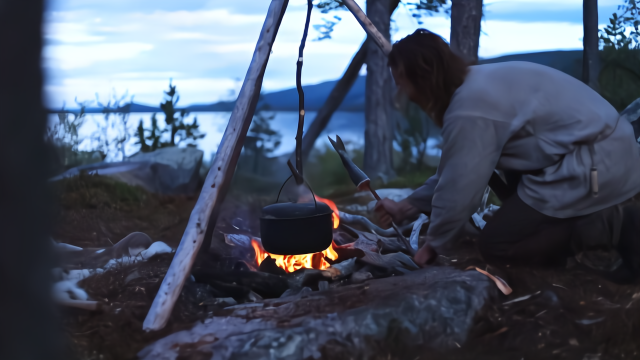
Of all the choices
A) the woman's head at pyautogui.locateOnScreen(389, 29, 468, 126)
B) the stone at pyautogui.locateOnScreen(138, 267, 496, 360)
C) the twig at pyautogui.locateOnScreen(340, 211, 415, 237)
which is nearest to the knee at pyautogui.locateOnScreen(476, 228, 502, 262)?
the stone at pyautogui.locateOnScreen(138, 267, 496, 360)

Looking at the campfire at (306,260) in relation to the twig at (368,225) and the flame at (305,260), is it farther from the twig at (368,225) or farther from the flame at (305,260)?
the twig at (368,225)

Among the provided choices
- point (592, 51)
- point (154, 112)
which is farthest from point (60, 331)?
point (592, 51)

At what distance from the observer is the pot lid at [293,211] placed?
298 centimetres

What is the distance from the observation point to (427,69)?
2.31 meters

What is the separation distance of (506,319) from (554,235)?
0.54m

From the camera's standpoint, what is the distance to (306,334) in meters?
2.17

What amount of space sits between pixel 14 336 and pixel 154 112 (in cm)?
562

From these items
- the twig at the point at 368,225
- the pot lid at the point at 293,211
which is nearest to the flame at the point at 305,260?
the pot lid at the point at 293,211

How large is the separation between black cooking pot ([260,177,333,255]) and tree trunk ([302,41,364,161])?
144 inches

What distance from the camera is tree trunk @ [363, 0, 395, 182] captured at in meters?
6.93

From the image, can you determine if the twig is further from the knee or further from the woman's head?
the woman's head

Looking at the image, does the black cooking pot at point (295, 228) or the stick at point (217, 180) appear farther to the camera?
the black cooking pot at point (295, 228)

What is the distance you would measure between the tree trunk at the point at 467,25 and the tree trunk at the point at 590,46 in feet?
7.27

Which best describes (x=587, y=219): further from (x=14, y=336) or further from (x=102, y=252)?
(x=102, y=252)
